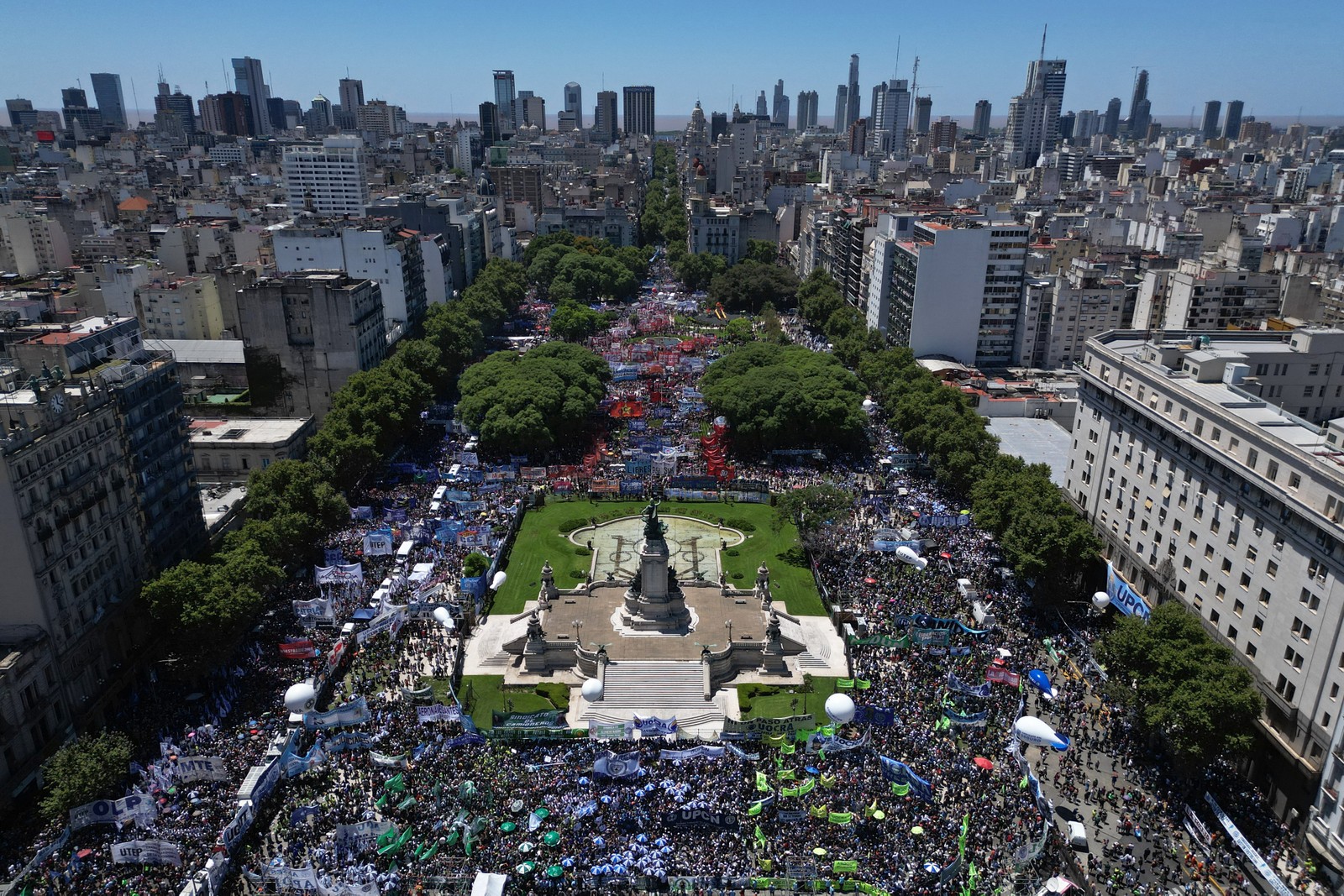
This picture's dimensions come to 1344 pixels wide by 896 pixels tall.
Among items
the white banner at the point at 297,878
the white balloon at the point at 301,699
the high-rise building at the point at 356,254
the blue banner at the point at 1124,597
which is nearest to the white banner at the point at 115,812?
the white banner at the point at 297,878

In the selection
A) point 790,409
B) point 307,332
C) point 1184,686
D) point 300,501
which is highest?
point 307,332

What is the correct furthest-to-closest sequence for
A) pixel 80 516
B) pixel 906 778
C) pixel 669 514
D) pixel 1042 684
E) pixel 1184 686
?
pixel 669 514 → pixel 1042 684 → pixel 80 516 → pixel 1184 686 → pixel 906 778

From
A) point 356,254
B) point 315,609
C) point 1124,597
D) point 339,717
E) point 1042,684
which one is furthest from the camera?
point 356,254

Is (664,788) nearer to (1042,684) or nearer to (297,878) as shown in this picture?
(297,878)

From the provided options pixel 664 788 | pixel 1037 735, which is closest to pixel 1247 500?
pixel 1037 735

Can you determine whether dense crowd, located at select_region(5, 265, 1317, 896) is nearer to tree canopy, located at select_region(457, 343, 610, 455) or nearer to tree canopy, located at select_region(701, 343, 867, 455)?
tree canopy, located at select_region(457, 343, 610, 455)

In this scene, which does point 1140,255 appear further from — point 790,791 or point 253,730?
point 253,730

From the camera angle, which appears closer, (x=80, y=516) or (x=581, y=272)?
(x=80, y=516)
